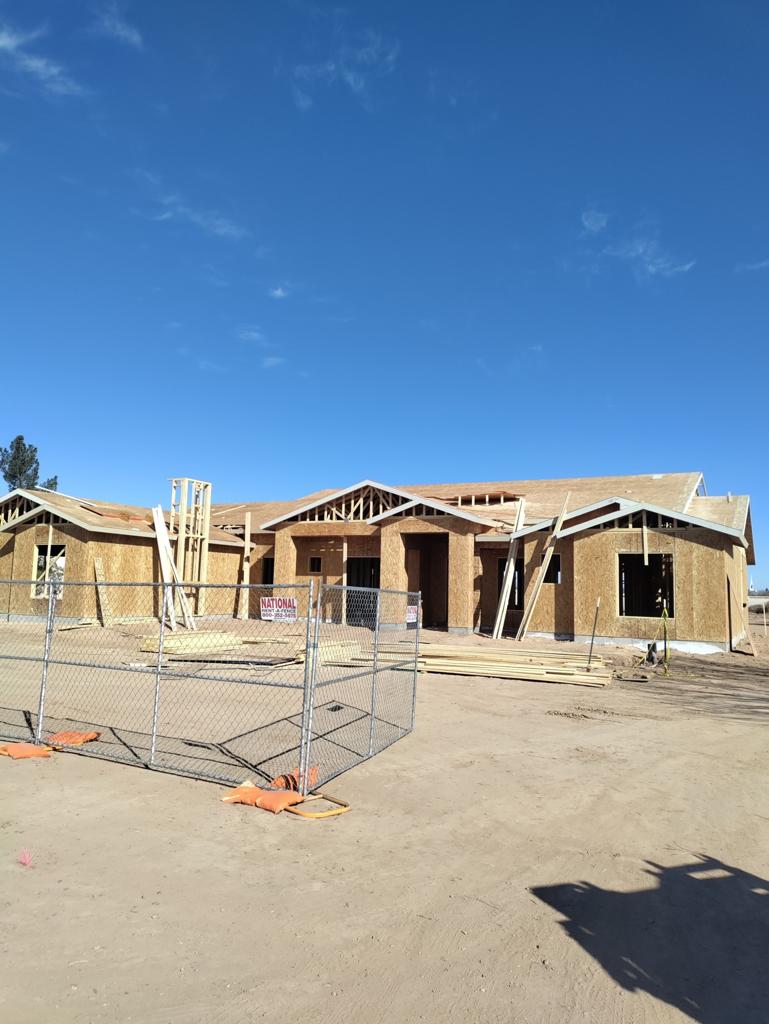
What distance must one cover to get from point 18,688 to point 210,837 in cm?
890

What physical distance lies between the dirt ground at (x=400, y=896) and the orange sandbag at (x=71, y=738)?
0.51 metres

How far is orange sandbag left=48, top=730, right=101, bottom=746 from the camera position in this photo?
825 cm

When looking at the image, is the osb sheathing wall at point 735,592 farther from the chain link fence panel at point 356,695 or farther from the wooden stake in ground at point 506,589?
the chain link fence panel at point 356,695

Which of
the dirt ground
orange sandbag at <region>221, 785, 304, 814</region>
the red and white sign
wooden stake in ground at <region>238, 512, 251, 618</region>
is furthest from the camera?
wooden stake in ground at <region>238, 512, 251, 618</region>

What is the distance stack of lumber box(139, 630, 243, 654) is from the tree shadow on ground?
45.5ft

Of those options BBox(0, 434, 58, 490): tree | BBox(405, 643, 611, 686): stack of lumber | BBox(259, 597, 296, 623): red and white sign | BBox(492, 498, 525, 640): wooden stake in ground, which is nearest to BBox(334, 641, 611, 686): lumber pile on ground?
BBox(405, 643, 611, 686): stack of lumber

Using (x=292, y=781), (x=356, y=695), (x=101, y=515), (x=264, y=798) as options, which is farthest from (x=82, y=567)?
(x=264, y=798)

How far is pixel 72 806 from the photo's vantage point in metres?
6.19

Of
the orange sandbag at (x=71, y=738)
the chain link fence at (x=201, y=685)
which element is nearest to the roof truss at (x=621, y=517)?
the chain link fence at (x=201, y=685)

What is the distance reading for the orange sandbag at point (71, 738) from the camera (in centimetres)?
825

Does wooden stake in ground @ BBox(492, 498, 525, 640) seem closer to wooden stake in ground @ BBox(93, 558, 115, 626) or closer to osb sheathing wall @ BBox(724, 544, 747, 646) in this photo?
osb sheathing wall @ BBox(724, 544, 747, 646)

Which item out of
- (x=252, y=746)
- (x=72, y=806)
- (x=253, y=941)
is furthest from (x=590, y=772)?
(x=72, y=806)

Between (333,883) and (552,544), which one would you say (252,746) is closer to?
(333,883)

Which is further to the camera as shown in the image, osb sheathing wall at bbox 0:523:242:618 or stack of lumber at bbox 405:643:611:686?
osb sheathing wall at bbox 0:523:242:618
